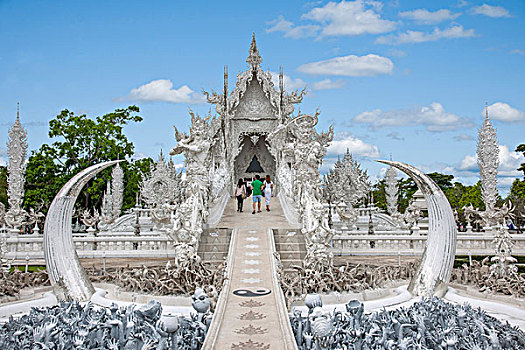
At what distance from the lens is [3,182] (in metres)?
26.9

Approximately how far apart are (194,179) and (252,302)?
14.3 feet

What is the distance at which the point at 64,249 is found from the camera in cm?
729

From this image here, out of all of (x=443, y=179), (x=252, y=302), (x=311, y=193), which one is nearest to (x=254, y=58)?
(x=311, y=193)

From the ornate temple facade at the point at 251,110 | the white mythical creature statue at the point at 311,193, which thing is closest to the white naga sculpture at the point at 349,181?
the ornate temple facade at the point at 251,110

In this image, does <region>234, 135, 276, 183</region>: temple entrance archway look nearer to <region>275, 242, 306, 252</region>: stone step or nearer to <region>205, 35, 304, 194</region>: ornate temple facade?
<region>205, 35, 304, 194</region>: ornate temple facade

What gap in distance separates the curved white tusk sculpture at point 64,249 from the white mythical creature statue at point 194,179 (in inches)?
76.6

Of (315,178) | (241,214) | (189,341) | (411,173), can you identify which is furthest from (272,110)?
(189,341)

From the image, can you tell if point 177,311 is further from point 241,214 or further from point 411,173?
point 241,214

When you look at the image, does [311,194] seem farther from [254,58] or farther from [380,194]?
A: [380,194]

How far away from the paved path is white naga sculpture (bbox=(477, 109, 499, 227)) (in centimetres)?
1356

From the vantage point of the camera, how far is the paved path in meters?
4.96

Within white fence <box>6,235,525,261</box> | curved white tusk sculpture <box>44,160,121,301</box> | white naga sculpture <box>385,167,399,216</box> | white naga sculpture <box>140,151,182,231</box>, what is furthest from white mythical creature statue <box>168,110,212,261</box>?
white naga sculpture <box>385,167,399,216</box>

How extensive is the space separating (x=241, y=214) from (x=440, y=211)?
21.4 feet

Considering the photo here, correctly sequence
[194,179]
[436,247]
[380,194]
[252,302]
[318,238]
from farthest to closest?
[380,194], [194,179], [318,238], [436,247], [252,302]
